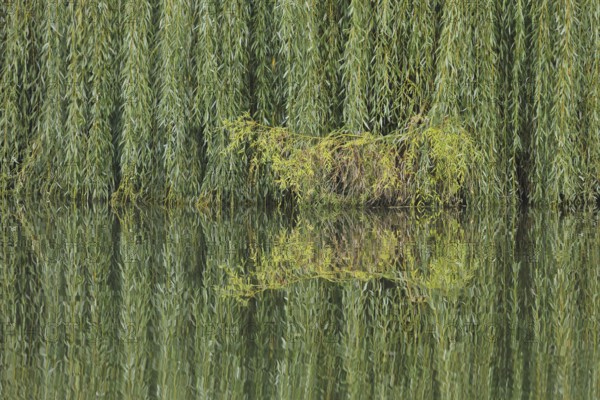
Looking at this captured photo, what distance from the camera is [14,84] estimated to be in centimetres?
974

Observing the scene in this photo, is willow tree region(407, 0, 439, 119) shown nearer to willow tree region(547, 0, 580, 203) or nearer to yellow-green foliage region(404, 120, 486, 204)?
yellow-green foliage region(404, 120, 486, 204)

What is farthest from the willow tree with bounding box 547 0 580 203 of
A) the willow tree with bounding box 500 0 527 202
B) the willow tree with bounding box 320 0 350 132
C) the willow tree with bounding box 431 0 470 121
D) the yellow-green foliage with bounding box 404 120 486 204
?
the willow tree with bounding box 320 0 350 132

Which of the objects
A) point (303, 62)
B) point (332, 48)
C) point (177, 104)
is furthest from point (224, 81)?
point (332, 48)

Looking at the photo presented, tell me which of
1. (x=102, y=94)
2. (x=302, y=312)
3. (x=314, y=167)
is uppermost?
(x=102, y=94)

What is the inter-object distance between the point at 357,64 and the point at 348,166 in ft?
2.69

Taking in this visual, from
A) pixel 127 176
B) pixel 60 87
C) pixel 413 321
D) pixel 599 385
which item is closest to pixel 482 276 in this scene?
pixel 413 321

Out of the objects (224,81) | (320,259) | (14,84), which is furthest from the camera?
(14,84)

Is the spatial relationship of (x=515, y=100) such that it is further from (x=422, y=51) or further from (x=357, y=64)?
(x=357, y=64)

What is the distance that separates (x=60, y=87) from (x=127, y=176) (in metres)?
0.99

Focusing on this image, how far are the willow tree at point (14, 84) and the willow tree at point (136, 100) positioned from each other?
99cm

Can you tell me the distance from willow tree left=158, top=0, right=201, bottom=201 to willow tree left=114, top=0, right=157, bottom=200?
0.12m

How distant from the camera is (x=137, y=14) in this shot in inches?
363

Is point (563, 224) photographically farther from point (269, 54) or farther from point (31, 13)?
point (31, 13)

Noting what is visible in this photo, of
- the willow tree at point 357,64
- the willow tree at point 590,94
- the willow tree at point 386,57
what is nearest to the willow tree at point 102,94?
the willow tree at point 357,64
